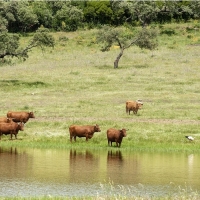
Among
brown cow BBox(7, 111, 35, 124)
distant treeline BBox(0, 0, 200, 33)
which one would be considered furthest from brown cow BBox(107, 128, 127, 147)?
distant treeline BBox(0, 0, 200, 33)

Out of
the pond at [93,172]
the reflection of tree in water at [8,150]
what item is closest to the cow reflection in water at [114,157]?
the pond at [93,172]

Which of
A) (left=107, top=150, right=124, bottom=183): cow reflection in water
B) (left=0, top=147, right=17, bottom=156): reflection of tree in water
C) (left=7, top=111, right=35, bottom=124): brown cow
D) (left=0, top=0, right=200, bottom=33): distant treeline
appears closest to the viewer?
(left=107, top=150, right=124, bottom=183): cow reflection in water

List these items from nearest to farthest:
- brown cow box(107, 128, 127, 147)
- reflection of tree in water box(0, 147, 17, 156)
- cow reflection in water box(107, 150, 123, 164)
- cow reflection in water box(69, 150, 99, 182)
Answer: cow reflection in water box(69, 150, 99, 182)
cow reflection in water box(107, 150, 123, 164)
reflection of tree in water box(0, 147, 17, 156)
brown cow box(107, 128, 127, 147)

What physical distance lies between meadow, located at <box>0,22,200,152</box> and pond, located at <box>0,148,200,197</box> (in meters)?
2.27

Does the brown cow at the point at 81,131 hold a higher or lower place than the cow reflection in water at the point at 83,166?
higher

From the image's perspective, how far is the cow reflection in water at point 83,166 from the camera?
76.0 feet

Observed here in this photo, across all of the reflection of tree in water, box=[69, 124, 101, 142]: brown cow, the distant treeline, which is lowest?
the reflection of tree in water

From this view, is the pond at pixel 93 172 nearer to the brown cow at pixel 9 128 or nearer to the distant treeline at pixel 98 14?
the brown cow at pixel 9 128

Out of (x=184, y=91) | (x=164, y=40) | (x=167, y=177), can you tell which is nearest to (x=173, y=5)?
(x=164, y=40)

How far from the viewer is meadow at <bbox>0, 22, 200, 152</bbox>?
112ft

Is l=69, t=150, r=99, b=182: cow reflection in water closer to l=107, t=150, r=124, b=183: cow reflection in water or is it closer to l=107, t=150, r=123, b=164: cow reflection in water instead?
l=107, t=150, r=124, b=183: cow reflection in water

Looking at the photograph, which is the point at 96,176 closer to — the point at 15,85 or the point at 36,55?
the point at 15,85

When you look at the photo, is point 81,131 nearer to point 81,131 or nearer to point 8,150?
point 81,131

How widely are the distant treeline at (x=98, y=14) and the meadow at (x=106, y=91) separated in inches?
278
